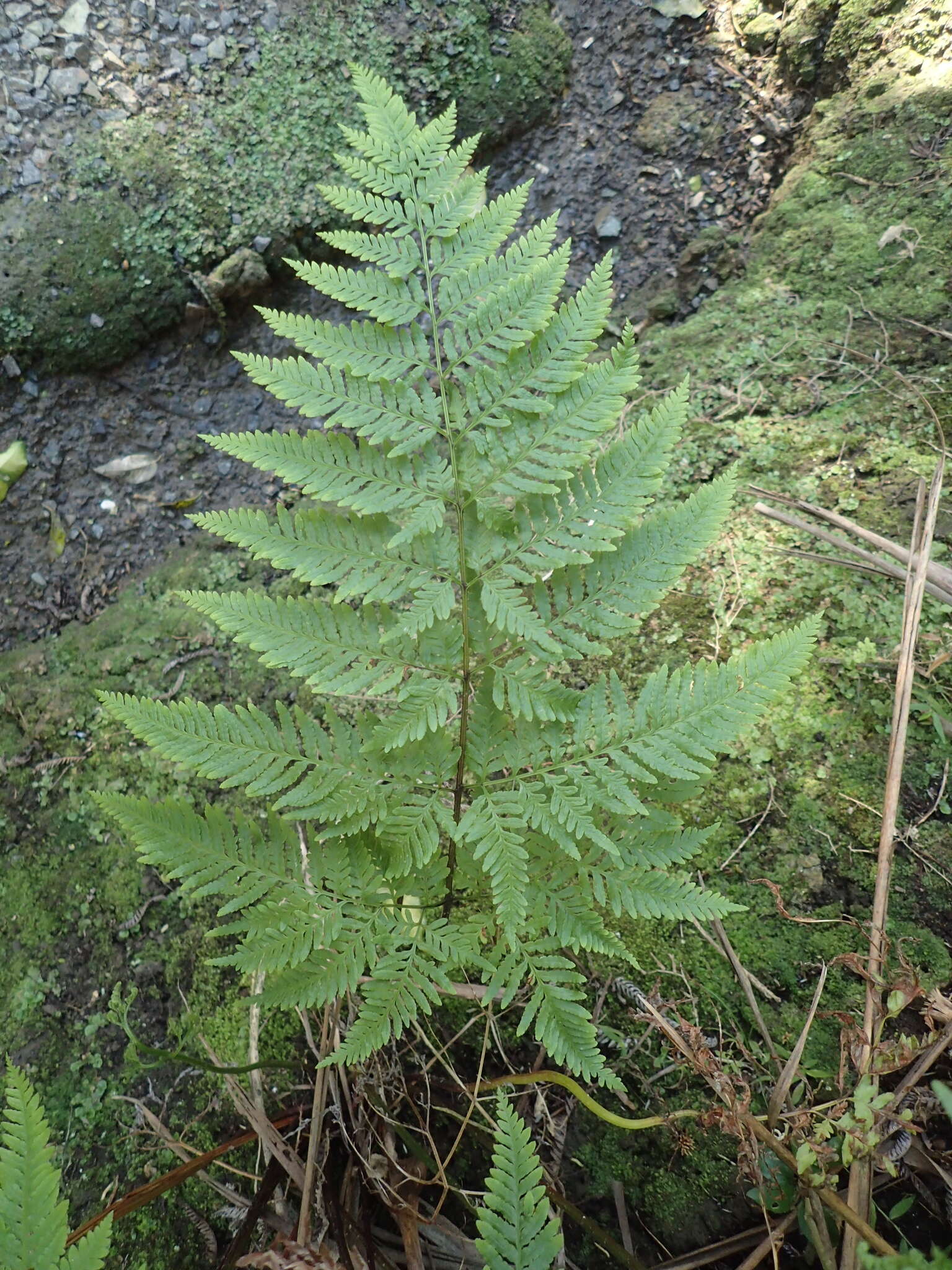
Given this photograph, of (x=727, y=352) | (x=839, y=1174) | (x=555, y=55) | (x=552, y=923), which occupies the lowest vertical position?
(x=839, y=1174)

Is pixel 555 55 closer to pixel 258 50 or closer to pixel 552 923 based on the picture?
pixel 258 50

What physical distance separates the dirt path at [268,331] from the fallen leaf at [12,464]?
0.05 metres

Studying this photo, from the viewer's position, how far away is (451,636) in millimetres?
1916

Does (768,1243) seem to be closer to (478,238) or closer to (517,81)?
(478,238)

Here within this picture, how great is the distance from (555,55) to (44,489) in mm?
4160

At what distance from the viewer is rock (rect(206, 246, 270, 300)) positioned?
4316 millimetres

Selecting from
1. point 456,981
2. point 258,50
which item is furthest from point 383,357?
point 258,50

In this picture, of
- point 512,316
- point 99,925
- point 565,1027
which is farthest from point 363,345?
point 99,925

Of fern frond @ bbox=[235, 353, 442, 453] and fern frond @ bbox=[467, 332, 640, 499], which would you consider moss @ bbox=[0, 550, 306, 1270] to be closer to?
fern frond @ bbox=[235, 353, 442, 453]

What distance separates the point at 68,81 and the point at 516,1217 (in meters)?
5.76

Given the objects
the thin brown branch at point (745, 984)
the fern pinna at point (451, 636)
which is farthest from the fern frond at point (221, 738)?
the thin brown branch at point (745, 984)

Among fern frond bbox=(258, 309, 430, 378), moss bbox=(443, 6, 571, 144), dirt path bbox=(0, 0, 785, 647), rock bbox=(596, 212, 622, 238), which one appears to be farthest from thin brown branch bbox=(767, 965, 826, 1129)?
moss bbox=(443, 6, 571, 144)

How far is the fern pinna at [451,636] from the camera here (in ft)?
5.72

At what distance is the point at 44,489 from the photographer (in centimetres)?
417
